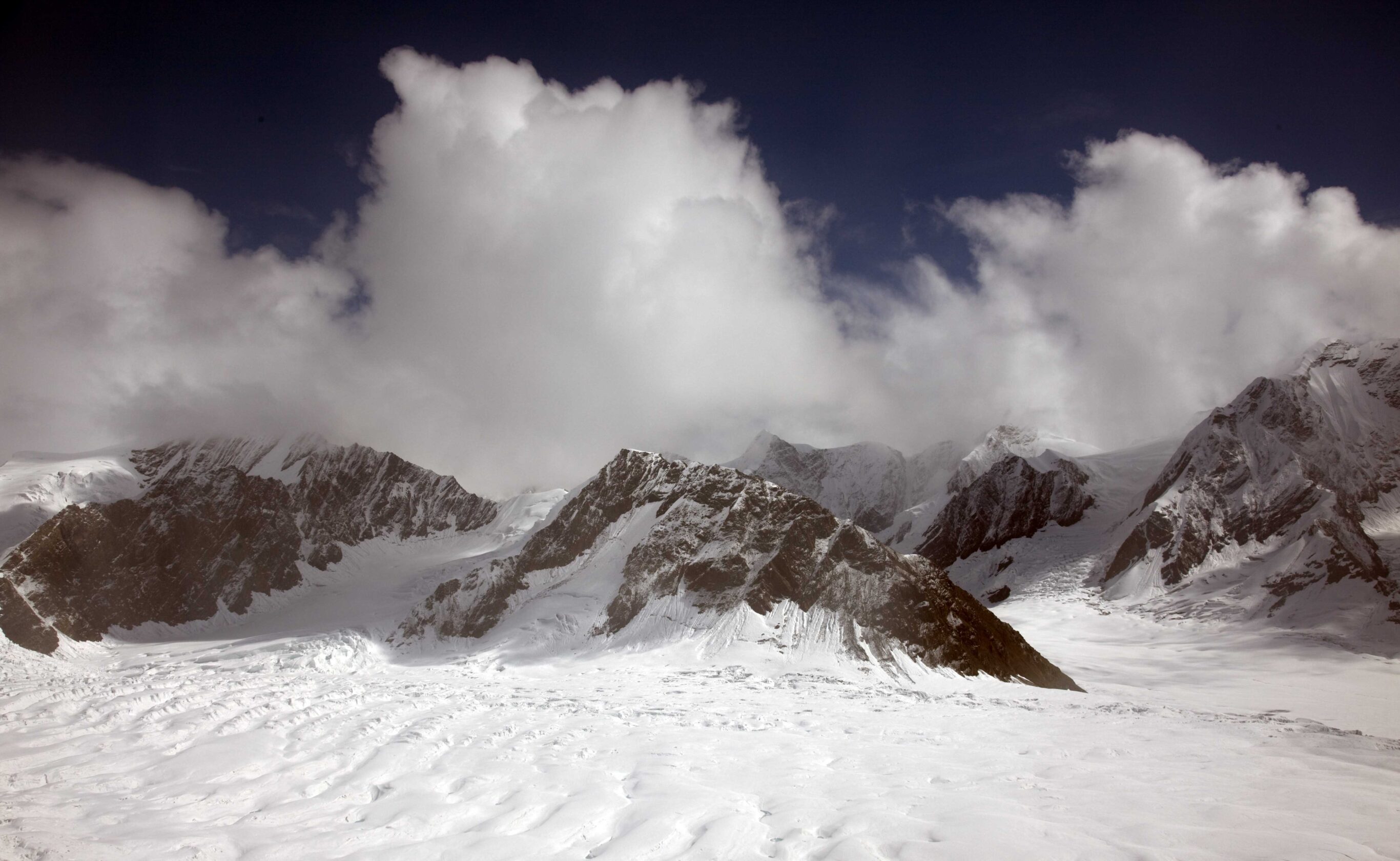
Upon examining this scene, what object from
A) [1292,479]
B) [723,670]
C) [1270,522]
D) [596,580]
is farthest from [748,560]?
[1292,479]

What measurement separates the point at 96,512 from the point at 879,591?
17546 centimetres

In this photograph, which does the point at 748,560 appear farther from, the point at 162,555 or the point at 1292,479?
the point at 162,555

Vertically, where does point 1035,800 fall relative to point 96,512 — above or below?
below

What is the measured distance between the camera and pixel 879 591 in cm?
8175

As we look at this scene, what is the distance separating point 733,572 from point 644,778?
6628cm

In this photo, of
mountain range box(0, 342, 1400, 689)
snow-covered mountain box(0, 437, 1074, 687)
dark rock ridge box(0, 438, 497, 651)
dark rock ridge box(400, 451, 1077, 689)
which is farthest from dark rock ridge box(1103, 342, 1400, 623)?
dark rock ridge box(0, 438, 497, 651)

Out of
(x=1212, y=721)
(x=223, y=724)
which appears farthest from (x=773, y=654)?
(x=223, y=724)

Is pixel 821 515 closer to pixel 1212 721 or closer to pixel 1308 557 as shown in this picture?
pixel 1212 721

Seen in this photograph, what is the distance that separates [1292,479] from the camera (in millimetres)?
150375

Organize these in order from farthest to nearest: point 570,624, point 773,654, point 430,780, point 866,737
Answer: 1. point 570,624
2. point 773,654
3. point 866,737
4. point 430,780

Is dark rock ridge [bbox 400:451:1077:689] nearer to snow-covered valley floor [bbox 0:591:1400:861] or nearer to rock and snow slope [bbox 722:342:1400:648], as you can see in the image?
snow-covered valley floor [bbox 0:591:1400:861]

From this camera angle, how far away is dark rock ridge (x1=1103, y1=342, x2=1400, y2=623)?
132250mm

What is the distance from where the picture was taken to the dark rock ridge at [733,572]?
7731 cm

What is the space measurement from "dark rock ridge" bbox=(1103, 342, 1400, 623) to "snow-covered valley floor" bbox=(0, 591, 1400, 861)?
376ft
